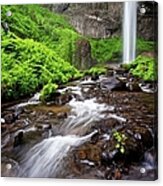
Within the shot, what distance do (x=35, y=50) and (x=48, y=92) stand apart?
17 cm

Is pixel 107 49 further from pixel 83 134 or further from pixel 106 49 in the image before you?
pixel 83 134

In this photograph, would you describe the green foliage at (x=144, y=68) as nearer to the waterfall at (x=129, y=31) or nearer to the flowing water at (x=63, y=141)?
the waterfall at (x=129, y=31)

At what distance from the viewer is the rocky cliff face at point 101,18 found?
69.0 inches

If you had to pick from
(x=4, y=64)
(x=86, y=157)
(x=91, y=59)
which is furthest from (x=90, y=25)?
(x=86, y=157)

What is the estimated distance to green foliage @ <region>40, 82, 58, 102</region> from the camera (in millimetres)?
1821

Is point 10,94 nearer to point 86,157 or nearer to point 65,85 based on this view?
point 65,85

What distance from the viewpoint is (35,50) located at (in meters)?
1.85

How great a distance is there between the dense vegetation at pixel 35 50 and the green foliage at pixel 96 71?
37 millimetres

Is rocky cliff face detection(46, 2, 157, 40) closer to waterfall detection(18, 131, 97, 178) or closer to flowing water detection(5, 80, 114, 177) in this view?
flowing water detection(5, 80, 114, 177)

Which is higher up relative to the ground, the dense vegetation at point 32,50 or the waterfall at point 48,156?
the dense vegetation at point 32,50

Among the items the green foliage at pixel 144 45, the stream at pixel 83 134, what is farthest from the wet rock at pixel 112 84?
the green foliage at pixel 144 45

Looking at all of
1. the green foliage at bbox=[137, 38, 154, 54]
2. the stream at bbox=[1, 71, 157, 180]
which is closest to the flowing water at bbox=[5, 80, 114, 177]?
the stream at bbox=[1, 71, 157, 180]

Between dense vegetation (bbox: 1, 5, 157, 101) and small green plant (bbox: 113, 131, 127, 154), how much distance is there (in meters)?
0.26

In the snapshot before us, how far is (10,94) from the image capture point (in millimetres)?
1849
